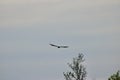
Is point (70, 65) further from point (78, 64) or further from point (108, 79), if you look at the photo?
point (108, 79)

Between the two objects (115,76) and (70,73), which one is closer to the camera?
(70,73)

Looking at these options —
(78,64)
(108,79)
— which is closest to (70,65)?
(78,64)

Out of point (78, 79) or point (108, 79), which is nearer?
point (78, 79)

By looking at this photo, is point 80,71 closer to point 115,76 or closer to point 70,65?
point 70,65

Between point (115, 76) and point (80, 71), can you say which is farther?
point (115, 76)

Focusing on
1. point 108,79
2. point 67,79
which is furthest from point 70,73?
point 108,79

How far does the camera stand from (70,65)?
11756 cm

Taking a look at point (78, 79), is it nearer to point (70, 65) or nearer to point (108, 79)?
point (70, 65)

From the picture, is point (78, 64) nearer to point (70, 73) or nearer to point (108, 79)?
point (70, 73)

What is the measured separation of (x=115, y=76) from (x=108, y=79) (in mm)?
2283

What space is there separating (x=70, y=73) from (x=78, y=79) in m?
2.04

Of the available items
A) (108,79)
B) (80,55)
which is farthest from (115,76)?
(80,55)

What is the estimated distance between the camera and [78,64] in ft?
384

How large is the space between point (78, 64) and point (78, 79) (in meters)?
2.97
